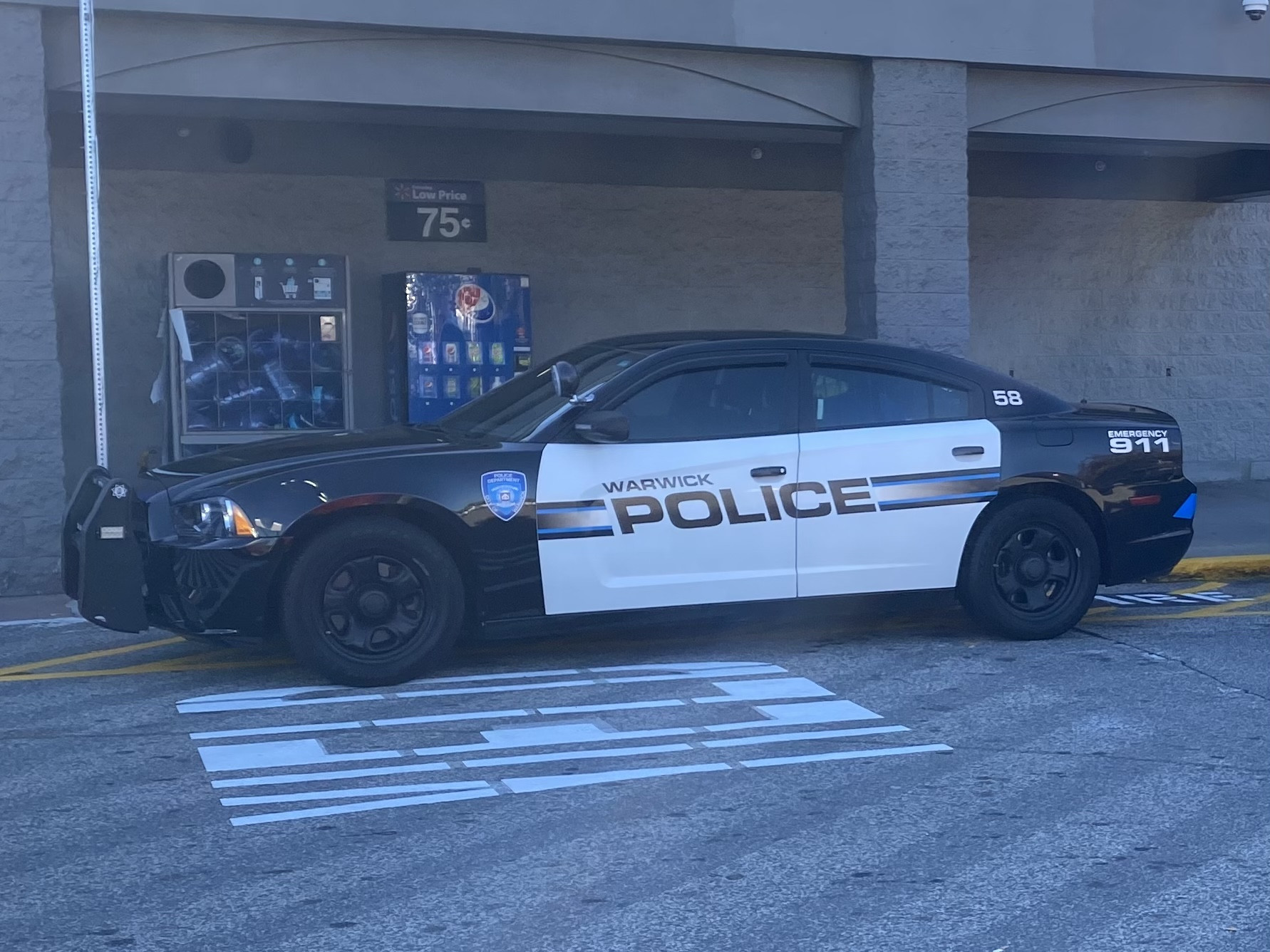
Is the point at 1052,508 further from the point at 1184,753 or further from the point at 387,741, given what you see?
the point at 387,741

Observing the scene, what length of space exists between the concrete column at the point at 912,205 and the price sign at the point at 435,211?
11.0 ft

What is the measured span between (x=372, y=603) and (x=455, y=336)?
5.66 m

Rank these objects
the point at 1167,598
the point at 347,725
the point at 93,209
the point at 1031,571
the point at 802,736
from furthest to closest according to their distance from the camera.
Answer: the point at 1167,598
the point at 93,209
the point at 1031,571
the point at 347,725
the point at 802,736

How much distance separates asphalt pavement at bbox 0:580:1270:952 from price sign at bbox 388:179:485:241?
18.7ft

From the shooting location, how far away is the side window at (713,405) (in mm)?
7105

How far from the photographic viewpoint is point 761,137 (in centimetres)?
1257

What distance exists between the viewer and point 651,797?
17.2 ft

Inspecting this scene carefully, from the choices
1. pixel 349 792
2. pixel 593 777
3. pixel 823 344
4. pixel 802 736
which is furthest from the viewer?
pixel 823 344

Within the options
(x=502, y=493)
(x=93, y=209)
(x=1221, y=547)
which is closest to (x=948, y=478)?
(x=502, y=493)

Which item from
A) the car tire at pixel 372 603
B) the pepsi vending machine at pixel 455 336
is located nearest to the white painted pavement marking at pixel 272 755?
the car tire at pixel 372 603

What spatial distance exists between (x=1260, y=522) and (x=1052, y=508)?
5.02 metres

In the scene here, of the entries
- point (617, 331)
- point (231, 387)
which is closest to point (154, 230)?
point (231, 387)

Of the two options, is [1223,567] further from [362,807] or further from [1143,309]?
[362,807]

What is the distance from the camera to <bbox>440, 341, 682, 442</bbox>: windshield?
7.16 m
